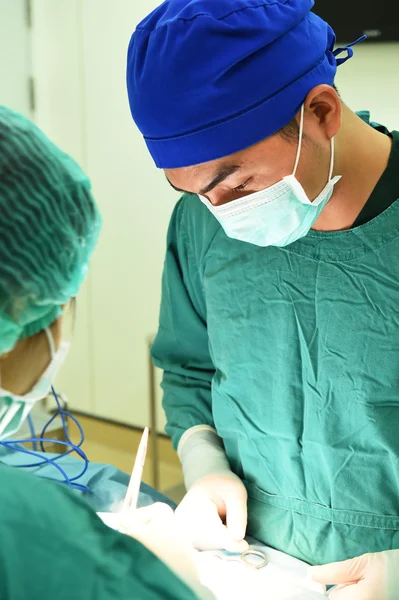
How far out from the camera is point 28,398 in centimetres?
82

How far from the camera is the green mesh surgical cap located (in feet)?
2.40

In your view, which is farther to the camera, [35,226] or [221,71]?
[221,71]

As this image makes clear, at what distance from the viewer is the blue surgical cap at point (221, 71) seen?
1.05 meters

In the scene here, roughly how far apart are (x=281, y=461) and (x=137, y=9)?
267 centimetres

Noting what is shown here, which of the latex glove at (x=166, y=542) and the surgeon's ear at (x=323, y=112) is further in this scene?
the surgeon's ear at (x=323, y=112)

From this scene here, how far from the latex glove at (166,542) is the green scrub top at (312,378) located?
0.25 m

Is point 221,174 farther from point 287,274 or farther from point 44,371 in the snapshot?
point 44,371

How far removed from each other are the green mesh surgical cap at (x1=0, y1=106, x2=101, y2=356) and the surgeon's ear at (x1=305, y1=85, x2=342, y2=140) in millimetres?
497

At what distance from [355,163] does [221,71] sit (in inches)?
13.2

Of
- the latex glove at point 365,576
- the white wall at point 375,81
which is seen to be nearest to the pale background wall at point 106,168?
the white wall at point 375,81

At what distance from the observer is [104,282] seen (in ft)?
12.3

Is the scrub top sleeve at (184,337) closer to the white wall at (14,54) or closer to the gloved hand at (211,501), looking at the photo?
the gloved hand at (211,501)

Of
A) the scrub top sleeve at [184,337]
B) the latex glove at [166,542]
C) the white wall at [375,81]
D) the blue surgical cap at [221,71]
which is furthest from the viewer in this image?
the white wall at [375,81]

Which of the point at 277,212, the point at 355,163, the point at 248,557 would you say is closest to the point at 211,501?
the point at 248,557
